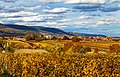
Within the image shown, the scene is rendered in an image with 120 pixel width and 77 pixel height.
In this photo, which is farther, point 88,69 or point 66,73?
point 66,73

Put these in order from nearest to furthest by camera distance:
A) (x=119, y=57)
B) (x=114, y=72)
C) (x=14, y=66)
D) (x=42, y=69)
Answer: (x=114, y=72) → (x=119, y=57) → (x=42, y=69) → (x=14, y=66)

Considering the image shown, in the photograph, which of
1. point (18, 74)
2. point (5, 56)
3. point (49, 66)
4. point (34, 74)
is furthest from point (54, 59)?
point (5, 56)

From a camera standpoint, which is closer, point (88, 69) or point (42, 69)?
point (88, 69)

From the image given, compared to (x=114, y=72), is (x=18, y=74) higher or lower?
lower

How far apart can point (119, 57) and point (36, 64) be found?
747 cm

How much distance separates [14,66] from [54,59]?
6.00 metres

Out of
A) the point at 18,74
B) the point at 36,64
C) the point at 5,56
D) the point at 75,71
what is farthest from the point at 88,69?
the point at 5,56

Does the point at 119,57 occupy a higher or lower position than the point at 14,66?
higher

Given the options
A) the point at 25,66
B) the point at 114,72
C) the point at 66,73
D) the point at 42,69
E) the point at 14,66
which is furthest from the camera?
the point at 14,66

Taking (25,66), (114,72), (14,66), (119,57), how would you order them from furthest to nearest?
(14,66) < (25,66) < (119,57) < (114,72)

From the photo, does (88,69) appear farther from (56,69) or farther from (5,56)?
(5,56)

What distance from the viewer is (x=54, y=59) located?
2625cm

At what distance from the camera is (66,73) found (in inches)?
989

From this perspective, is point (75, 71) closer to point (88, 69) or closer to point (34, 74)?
point (88, 69)
